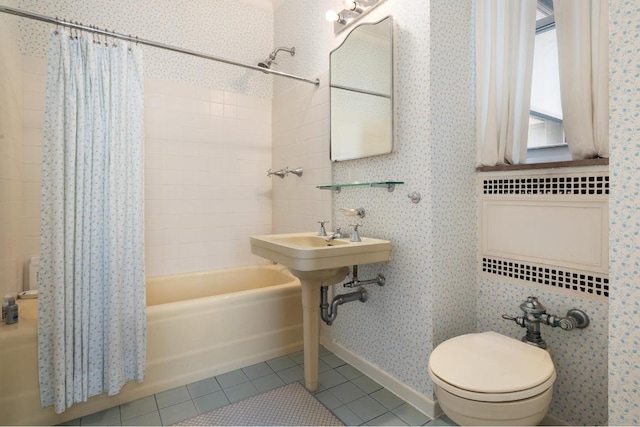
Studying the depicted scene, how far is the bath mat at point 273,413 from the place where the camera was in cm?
152

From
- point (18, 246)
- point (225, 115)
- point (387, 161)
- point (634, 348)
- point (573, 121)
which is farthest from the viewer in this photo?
point (225, 115)

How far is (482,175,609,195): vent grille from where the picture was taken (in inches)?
50.9

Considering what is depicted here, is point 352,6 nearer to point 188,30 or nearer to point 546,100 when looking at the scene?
point 546,100

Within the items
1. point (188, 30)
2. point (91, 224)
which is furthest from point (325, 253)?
point (188, 30)

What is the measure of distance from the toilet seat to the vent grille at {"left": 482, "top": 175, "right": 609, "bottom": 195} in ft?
2.19

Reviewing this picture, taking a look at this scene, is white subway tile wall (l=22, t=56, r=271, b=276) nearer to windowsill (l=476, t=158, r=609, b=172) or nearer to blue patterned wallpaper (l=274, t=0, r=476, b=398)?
blue patterned wallpaper (l=274, t=0, r=476, b=398)

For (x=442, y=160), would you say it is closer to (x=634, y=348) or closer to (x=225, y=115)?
(x=634, y=348)

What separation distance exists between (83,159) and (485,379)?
1899mm

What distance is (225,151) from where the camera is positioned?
8.91ft

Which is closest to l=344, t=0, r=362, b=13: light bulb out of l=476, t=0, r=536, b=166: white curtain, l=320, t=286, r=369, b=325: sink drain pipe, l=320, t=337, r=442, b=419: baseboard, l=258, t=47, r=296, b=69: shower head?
l=476, t=0, r=536, b=166: white curtain

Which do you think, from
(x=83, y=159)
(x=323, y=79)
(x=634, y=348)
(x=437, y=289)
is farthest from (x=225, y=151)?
(x=634, y=348)

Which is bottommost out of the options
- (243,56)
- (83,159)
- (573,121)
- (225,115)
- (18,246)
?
(18,246)

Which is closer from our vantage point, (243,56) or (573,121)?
(573,121)

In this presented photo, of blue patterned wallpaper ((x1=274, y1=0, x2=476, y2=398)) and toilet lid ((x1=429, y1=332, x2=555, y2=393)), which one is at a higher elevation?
blue patterned wallpaper ((x1=274, y1=0, x2=476, y2=398))
